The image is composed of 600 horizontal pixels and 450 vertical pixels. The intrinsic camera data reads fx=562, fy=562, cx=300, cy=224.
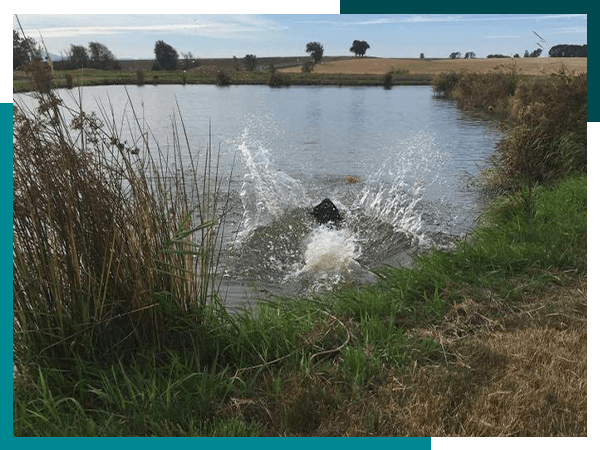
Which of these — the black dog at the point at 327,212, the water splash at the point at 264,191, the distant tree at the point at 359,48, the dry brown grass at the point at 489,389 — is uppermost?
the distant tree at the point at 359,48

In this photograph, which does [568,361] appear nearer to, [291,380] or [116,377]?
[291,380]

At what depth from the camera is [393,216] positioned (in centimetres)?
599

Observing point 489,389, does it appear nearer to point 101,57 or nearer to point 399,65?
point 399,65

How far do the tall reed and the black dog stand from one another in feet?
9.95

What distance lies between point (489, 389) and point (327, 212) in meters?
3.49

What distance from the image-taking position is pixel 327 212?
18.4 feet

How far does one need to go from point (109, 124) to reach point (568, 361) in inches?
89.5

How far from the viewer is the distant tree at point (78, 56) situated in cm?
241

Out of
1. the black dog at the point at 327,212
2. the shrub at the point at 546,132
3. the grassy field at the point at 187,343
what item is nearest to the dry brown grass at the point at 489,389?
the grassy field at the point at 187,343

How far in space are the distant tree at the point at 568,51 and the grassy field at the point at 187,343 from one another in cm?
130

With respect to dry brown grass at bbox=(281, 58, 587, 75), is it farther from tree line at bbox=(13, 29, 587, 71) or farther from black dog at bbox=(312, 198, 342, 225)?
black dog at bbox=(312, 198, 342, 225)

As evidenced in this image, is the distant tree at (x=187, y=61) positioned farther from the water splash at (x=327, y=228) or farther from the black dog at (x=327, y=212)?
the black dog at (x=327, y=212)

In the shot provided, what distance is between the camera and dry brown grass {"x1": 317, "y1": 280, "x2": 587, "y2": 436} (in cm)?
204

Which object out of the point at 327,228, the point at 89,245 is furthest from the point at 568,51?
the point at 327,228
